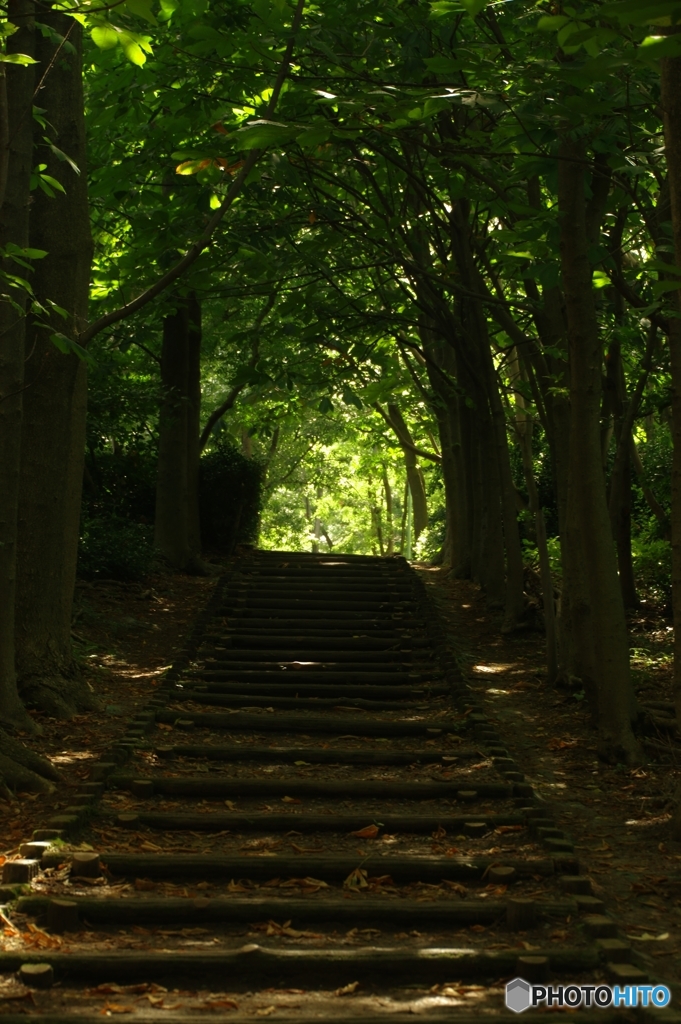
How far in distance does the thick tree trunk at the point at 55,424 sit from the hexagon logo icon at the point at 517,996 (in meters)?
5.05

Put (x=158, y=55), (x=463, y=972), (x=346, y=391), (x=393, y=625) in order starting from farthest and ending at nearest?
(x=393, y=625), (x=346, y=391), (x=158, y=55), (x=463, y=972)

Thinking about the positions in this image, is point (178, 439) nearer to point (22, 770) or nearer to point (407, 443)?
point (407, 443)

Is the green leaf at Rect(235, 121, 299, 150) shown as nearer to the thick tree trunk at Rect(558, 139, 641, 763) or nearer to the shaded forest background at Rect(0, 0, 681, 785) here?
the shaded forest background at Rect(0, 0, 681, 785)

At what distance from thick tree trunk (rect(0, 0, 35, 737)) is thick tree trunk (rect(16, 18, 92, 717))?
116 centimetres

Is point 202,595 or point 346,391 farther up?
point 346,391

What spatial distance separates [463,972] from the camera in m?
4.39

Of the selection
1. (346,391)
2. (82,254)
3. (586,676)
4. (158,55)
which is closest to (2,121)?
(82,254)

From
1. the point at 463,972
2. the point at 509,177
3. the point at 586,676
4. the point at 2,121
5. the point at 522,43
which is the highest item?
the point at 522,43

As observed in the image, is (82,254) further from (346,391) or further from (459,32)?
(459,32)

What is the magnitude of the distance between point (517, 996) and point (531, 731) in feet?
16.3

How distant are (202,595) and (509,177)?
820 cm

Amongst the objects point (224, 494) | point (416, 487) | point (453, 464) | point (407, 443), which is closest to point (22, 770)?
point (224, 494)

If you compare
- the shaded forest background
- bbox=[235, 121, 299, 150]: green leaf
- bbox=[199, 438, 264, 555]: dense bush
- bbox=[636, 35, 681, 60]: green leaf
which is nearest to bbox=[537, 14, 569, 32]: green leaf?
the shaded forest background

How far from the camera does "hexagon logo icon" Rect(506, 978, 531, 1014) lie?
4.10 m
